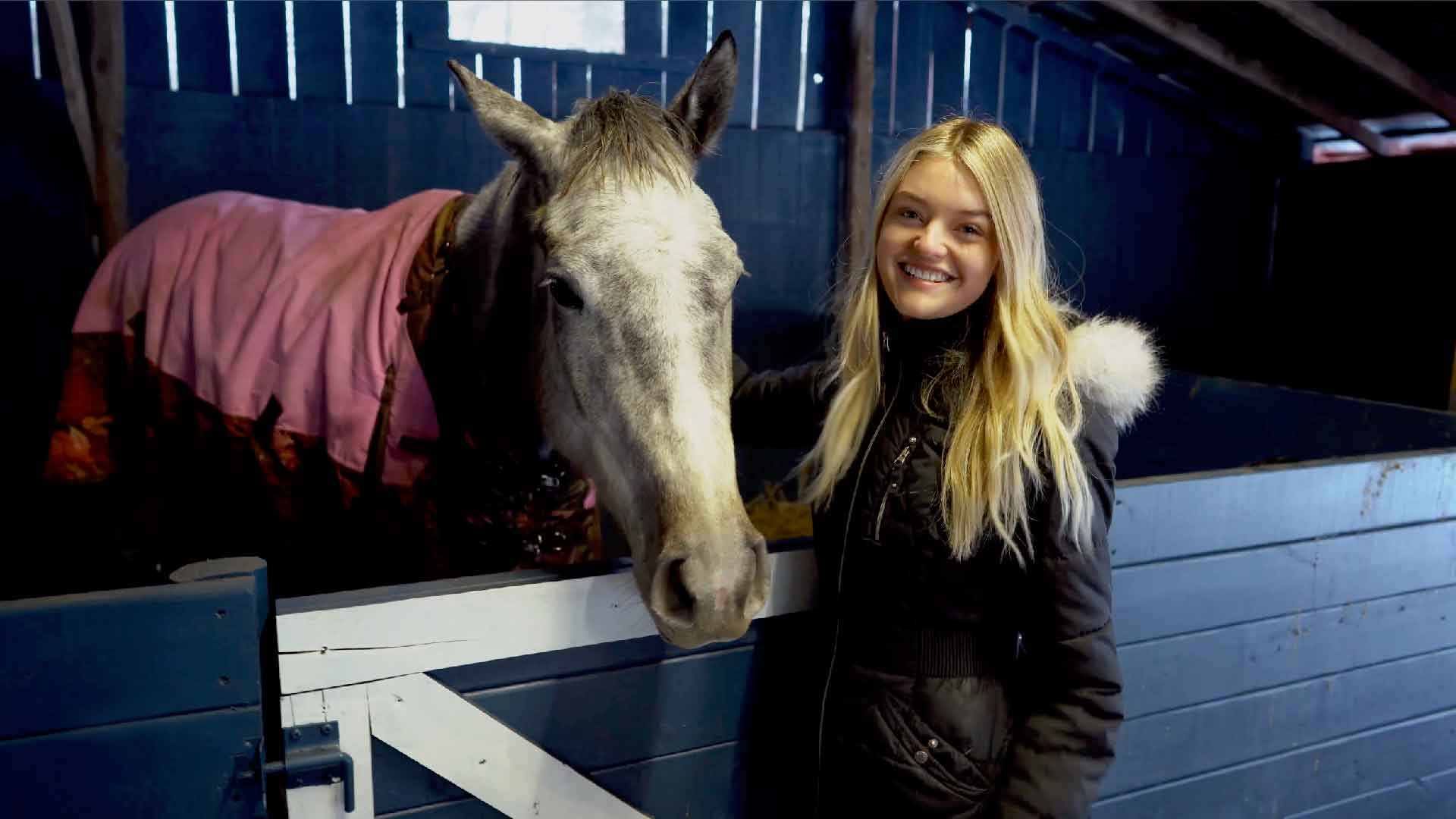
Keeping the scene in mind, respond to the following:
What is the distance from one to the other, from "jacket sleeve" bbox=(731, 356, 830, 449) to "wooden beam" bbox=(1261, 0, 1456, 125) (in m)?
3.43

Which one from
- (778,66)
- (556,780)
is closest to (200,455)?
(556,780)

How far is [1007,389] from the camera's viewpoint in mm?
1070

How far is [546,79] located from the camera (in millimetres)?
3723

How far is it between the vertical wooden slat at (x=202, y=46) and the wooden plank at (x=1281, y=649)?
3.49m

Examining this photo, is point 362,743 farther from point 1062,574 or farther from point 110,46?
point 110,46

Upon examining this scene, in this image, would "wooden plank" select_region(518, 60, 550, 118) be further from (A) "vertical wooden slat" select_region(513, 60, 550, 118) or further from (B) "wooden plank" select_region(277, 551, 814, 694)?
(B) "wooden plank" select_region(277, 551, 814, 694)

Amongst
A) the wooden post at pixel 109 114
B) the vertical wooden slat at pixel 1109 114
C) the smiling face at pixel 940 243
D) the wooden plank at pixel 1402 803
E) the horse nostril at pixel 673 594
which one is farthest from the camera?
the vertical wooden slat at pixel 1109 114

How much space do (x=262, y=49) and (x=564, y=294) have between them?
9.48ft

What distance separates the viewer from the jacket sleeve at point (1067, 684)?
0.99 metres

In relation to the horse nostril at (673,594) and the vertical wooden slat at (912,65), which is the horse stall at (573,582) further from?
the horse nostril at (673,594)

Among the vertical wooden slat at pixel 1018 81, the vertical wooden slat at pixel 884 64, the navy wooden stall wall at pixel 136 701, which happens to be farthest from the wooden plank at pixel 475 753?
the vertical wooden slat at pixel 1018 81

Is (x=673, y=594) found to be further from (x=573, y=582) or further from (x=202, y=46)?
(x=202, y=46)

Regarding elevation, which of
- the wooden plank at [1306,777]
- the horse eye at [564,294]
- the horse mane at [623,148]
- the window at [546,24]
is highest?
the window at [546,24]

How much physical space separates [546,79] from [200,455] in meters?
2.46
